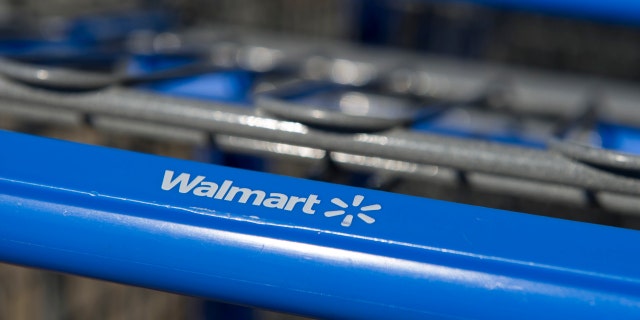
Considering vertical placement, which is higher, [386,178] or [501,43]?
[386,178]

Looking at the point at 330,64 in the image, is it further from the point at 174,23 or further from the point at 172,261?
the point at 172,261

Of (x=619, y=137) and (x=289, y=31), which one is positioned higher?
(x=619, y=137)

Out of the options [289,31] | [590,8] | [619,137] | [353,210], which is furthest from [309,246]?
[289,31]

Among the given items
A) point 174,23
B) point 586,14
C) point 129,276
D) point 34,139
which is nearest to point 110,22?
point 174,23

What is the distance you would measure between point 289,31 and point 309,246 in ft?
5.83

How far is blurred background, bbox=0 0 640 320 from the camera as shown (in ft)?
4.21

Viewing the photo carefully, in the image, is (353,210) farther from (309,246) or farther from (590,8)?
(590,8)

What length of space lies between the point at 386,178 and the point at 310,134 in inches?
7.9

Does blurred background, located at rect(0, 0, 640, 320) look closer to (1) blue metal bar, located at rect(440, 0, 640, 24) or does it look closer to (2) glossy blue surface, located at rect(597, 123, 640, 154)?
(1) blue metal bar, located at rect(440, 0, 640, 24)

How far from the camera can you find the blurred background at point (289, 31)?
4.21ft

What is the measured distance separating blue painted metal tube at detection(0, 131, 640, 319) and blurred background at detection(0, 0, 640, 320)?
1.81 feet

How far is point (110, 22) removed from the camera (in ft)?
4.56

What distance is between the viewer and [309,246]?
1.71 feet

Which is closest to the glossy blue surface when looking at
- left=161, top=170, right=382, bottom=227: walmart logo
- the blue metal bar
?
the blue metal bar
